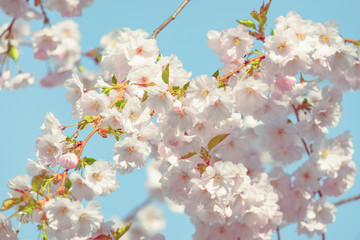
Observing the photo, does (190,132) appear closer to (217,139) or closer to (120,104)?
(217,139)

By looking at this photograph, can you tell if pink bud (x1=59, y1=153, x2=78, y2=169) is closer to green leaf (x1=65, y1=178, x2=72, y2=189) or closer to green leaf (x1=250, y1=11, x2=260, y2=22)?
green leaf (x1=65, y1=178, x2=72, y2=189)

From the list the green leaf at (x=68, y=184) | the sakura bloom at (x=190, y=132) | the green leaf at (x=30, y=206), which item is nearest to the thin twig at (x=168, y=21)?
the sakura bloom at (x=190, y=132)

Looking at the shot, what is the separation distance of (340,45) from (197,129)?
101 centimetres

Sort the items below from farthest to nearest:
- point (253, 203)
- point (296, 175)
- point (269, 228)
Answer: point (296, 175)
point (269, 228)
point (253, 203)

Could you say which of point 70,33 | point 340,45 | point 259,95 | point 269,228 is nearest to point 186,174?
point 259,95

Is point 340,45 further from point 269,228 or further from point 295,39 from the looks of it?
point 269,228

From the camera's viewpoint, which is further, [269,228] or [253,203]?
[269,228]

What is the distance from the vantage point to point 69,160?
172 cm

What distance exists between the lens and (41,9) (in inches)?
126

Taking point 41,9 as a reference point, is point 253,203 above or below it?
below

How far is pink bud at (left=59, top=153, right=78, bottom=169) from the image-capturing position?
1.72 metres

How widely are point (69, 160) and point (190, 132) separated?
63 centimetres

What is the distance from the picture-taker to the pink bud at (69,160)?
172 cm

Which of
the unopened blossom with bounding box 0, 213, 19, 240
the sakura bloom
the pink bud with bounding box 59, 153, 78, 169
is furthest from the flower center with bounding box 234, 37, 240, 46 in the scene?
the unopened blossom with bounding box 0, 213, 19, 240
